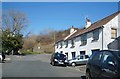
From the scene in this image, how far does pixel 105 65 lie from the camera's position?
10.3m

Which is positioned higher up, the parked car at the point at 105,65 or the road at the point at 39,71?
the parked car at the point at 105,65

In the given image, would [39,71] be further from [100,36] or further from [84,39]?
[84,39]

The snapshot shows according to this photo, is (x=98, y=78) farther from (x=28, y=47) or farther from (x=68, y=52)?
(x=28, y=47)

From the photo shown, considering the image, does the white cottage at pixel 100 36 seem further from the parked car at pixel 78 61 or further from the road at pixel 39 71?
the road at pixel 39 71

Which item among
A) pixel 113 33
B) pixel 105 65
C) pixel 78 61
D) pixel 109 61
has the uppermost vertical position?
pixel 113 33

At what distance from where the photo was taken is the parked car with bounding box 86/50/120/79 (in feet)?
31.2

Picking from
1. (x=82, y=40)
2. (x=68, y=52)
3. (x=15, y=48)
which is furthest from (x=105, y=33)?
(x=15, y=48)

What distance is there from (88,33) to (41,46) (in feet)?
227

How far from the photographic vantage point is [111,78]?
9594 millimetres

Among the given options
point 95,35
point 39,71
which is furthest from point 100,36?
point 39,71

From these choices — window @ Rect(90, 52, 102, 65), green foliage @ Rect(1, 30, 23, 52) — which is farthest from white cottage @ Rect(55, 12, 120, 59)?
green foliage @ Rect(1, 30, 23, 52)

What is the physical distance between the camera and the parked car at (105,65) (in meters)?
9.50

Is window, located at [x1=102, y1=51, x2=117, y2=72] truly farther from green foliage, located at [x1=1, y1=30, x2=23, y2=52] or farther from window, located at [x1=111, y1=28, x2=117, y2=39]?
green foliage, located at [x1=1, y1=30, x2=23, y2=52]

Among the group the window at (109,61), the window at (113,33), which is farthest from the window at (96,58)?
the window at (113,33)
